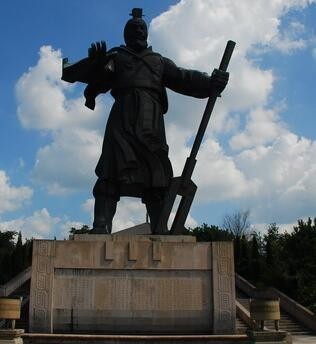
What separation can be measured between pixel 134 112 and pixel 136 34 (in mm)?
1704

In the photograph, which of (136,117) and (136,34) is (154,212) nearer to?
(136,117)

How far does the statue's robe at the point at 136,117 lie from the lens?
10797 mm

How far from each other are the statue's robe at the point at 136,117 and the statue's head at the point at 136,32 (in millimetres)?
156

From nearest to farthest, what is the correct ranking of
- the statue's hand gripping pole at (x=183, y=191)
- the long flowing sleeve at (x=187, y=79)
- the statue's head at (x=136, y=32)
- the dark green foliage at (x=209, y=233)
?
the statue's hand gripping pole at (x=183, y=191) < the statue's head at (x=136, y=32) < the long flowing sleeve at (x=187, y=79) < the dark green foliage at (x=209, y=233)

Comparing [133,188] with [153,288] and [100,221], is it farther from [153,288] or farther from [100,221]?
[153,288]

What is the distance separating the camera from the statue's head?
1134 cm

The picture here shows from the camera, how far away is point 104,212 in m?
10.7

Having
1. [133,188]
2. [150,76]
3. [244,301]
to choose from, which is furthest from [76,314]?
[244,301]

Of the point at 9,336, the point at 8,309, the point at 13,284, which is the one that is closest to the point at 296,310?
the point at 13,284

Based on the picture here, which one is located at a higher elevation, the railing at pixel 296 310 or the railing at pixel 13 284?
the railing at pixel 13 284

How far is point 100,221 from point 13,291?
1366 cm

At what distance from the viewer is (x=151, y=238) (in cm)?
1026

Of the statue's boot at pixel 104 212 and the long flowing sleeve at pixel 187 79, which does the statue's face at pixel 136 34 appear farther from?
the statue's boot at pixel 104 212

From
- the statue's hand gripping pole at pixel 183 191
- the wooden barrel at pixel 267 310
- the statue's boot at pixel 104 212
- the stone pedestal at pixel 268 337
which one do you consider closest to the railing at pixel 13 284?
the statue's boot at pixel 104 212
